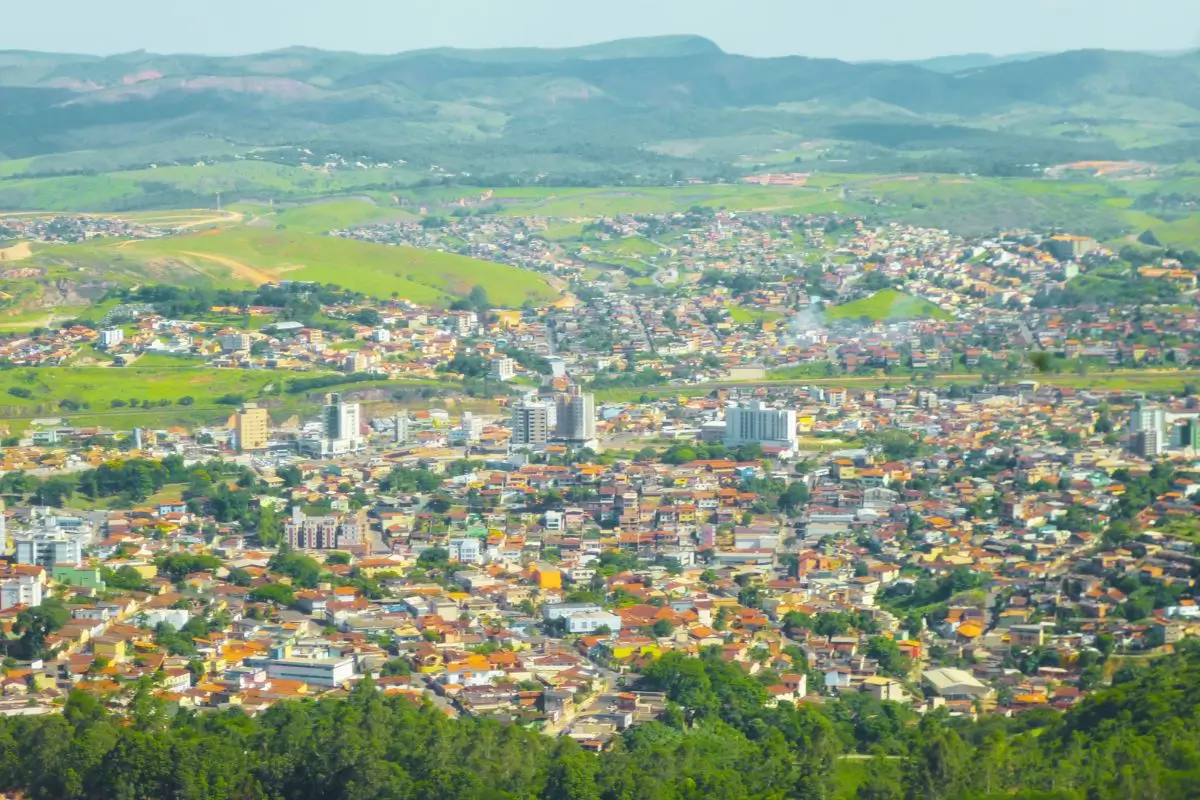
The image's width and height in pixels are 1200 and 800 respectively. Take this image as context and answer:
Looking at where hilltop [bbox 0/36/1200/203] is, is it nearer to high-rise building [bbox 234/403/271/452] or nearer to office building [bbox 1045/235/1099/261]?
office building [bbox 1045/235/1099/261]

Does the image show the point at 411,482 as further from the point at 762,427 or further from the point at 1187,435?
the point at 1187,435

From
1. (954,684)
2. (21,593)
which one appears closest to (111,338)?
(21,593)

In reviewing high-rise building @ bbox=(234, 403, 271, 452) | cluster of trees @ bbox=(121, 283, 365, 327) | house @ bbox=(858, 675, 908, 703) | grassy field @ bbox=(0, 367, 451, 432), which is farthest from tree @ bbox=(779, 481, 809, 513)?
cluster of trees @ bbox=(121, 283, 365, 327)

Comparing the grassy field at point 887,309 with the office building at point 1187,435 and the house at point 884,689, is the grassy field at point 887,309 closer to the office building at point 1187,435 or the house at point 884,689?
the office building at point 1187,435

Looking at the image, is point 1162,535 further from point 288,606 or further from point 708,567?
point 288,606

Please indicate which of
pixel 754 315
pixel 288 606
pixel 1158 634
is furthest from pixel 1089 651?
pixel 754 315

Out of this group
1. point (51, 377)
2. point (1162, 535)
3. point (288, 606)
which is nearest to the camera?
point (288, 606)

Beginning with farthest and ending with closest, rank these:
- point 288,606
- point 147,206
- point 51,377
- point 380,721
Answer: point 147,206 < point 51,377 < point 288,606 < point 380,721
